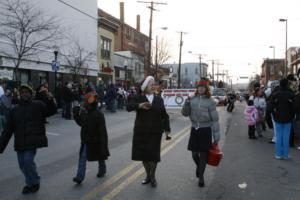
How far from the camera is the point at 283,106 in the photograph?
8.70 metres

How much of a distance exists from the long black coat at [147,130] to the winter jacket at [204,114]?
589 mm

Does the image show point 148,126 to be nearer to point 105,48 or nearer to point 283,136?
point 283,136

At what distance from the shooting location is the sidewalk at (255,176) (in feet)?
19.7

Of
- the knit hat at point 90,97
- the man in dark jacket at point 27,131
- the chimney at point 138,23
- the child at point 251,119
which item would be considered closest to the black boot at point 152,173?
the knit hat at point 90,97

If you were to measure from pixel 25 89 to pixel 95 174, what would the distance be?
2.20 m

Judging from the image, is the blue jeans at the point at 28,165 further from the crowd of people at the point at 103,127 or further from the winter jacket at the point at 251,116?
the winter jacket at the point at 251,116

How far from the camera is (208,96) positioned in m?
6.51

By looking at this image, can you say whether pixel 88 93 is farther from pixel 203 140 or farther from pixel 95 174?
pixel 203 140

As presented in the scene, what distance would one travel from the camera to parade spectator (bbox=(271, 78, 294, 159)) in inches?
340

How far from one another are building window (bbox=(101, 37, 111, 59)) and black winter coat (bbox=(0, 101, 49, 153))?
33.4 metres

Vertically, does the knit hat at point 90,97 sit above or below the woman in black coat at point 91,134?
above

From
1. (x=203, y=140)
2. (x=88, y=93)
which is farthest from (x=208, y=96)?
→ (x=88, y=93)

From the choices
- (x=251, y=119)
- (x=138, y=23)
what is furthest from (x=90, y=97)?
(x=138, y=23)

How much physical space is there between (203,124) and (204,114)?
174mm
